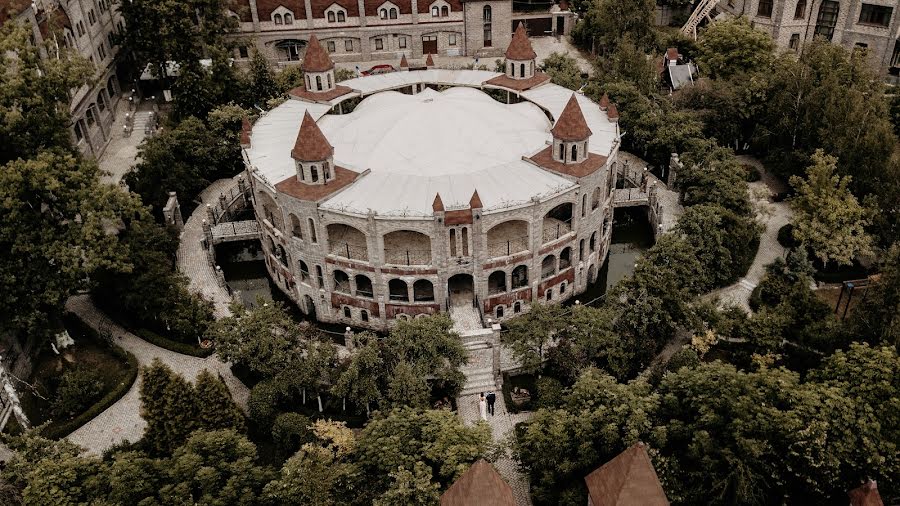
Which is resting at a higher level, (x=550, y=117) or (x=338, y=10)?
(x=338, y=10)

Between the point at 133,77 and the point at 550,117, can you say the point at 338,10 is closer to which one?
the point at 133,77

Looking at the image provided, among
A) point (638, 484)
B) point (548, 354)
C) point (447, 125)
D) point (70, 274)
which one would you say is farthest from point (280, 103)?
point (638, 484)

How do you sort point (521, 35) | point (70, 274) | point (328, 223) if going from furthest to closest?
point (521, 35) < point (328, 223) < point (70, 274)

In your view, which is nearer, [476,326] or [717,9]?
[476,326]

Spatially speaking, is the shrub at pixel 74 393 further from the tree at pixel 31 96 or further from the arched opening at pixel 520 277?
the arched opening at pixel 520 277

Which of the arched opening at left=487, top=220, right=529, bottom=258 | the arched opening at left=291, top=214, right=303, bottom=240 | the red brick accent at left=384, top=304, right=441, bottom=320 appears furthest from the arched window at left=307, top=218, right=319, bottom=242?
the arched opening at left=487, top=220, right=529, bottom=258

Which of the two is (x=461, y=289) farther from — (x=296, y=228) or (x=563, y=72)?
(x=563, y=72)

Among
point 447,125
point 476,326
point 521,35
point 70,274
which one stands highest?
point 521,35

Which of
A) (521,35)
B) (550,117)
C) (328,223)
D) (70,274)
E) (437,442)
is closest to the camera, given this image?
(437,442)

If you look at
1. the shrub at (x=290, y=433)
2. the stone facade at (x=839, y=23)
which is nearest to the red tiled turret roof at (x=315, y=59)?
the shrub at (x=290, y=433)
